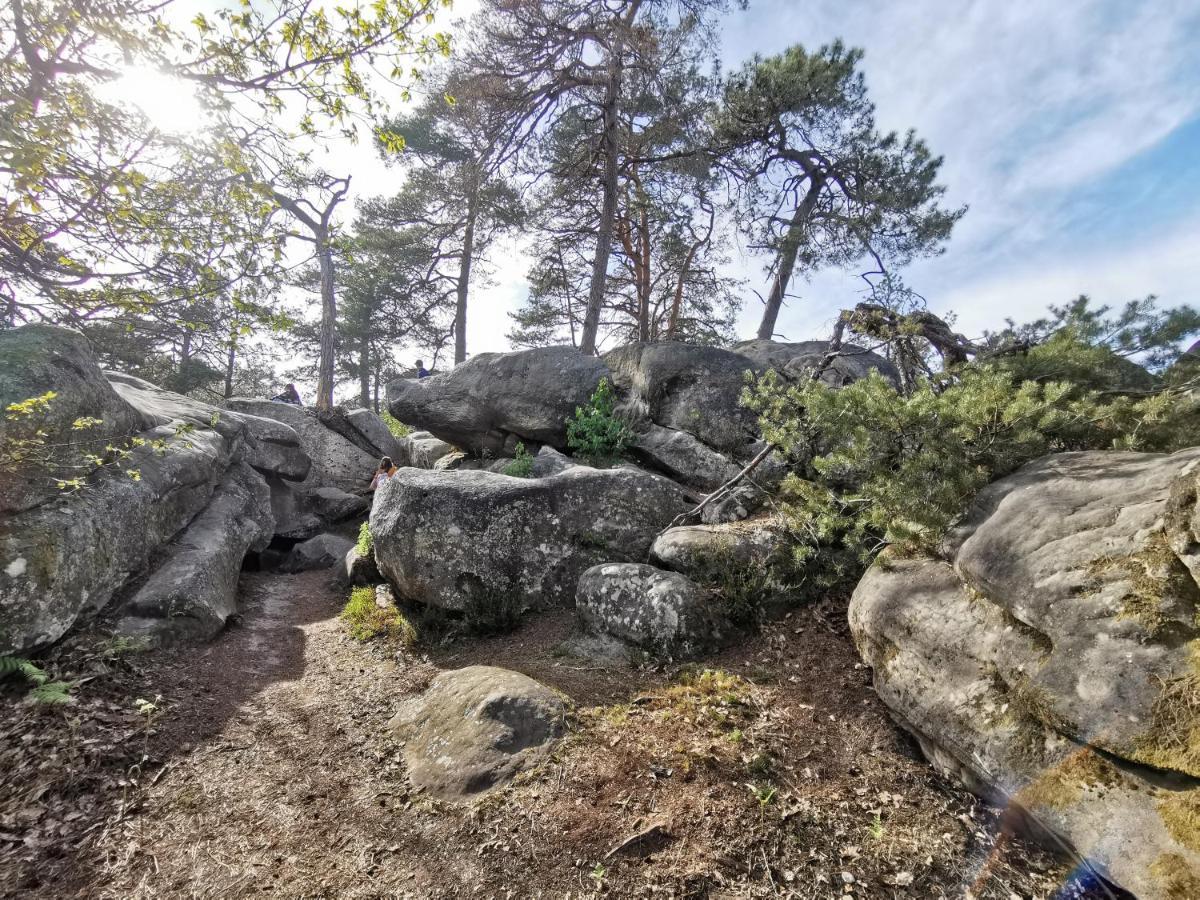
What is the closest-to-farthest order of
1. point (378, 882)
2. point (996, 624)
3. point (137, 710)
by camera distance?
point (378, 882), point (996, 624), point (137, 710)

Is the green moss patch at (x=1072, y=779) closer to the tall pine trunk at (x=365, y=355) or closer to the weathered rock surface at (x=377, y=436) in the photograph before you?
the weathered rock surface at (x=377, y=436)

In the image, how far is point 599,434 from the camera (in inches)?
426

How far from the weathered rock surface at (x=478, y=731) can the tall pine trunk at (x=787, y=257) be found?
1128 cm

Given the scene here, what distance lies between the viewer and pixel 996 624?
319 centimetres

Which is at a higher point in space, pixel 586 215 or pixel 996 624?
pixel 586 215

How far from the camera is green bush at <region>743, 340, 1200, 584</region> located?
3.56 m

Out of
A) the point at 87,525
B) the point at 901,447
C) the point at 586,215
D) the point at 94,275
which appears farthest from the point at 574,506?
the point at 586,215

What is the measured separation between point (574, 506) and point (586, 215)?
43.1 feet

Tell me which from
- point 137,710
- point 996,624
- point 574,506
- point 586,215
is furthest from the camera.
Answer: point 586,215

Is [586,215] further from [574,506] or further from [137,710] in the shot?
[137,710]

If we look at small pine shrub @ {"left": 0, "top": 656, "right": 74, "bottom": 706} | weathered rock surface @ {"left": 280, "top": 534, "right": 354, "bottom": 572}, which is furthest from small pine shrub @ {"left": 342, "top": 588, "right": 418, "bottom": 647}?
weathered rock surface @ {"left": 280, "top": 534, "right": 354, "bottom": 572}

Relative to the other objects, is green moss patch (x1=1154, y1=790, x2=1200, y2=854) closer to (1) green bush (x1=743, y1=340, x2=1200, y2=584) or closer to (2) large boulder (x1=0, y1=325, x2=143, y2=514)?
(1) green bush (x1=743, y1=340, x2=1200, y2=584)

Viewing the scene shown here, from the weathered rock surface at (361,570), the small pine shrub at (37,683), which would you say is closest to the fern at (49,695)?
the small pine shrub at (37,683)

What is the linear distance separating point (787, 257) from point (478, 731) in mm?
13185
